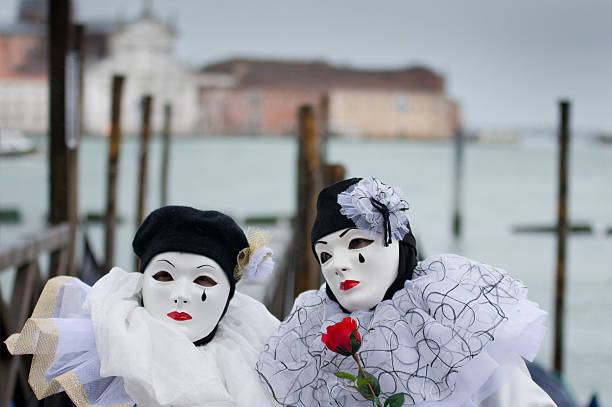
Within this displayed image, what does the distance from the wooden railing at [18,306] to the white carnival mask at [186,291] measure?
3.20ft

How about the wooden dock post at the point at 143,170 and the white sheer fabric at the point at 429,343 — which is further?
the wooden dock post at the point at 143,170

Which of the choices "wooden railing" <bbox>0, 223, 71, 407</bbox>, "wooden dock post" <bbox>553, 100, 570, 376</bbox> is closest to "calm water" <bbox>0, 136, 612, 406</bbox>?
"wooden railing" <bbox>0, 223, 71, 407</bbox>

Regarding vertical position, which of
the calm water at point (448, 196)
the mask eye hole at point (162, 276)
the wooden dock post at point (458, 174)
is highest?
the mask eye hole at point (162, 276)

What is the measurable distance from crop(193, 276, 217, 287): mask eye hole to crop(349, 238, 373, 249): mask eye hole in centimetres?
25

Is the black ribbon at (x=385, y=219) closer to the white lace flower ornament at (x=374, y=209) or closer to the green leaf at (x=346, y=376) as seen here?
the white lace flower ornament at (x=374, y=209)

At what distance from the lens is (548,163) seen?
3584cm

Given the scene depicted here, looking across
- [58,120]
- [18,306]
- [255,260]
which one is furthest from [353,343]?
[58,120]

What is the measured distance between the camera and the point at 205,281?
144 centimetres

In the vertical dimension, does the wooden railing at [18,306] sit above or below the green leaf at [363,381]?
below

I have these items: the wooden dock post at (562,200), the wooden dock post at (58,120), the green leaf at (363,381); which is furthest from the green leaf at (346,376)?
the wooden dock post at (562,200)

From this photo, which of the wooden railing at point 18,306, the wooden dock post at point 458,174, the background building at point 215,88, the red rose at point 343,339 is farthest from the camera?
the background building at point 215,88

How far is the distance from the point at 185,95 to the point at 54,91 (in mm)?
30482

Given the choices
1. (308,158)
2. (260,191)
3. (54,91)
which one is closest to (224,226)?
(54,91)

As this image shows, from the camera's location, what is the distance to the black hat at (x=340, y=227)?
1412 mm
